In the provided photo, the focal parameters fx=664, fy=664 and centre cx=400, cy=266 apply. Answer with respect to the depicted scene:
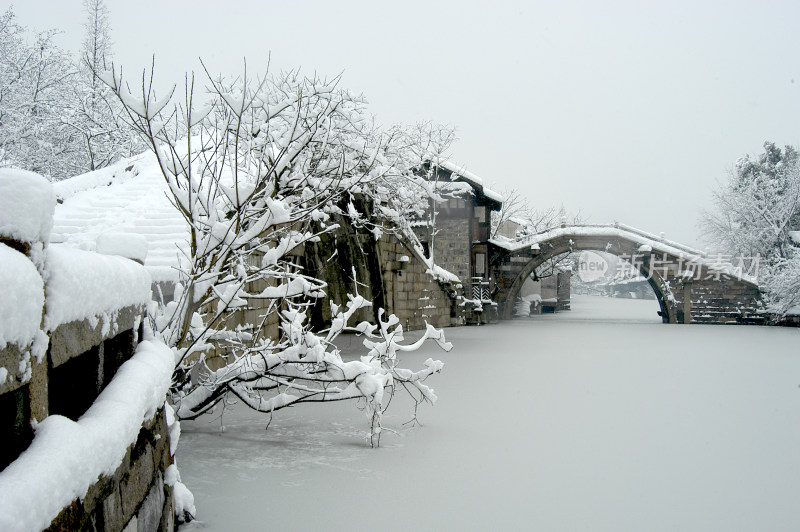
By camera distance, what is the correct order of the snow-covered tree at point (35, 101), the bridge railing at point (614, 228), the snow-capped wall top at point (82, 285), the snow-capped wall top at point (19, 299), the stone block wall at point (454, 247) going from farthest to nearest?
the bridge railing at point (614, 228), the stone block wall at point (454, 247), the snow-covered tree at point (35, 101), the snow-capped wall top at point (82, 285), the snow-capped wall top at point (19, 299)

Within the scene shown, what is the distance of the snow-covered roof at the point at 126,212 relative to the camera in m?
7.25

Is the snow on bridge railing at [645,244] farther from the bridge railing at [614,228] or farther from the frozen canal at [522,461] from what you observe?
the frozen canal at [522,461]

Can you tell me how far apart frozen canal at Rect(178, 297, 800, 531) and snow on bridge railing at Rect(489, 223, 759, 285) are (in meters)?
15.6

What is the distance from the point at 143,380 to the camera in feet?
7.14

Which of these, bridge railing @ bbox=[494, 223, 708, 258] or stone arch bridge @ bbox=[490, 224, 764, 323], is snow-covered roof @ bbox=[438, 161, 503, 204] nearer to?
stone arch bridge @ bbox=[490, 224, 764, 323]

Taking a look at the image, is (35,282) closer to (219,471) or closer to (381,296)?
(219,471)

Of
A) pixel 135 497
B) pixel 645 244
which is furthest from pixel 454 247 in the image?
pixel 135 497

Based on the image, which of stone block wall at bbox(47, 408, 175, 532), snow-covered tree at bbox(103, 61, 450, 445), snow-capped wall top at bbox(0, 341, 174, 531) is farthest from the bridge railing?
snow-capped wall top at bbox(0, 341, 174, 531)

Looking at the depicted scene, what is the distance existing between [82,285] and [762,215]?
108 ft

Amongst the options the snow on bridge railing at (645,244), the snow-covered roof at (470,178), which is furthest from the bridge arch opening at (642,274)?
the snow-covered roof at (470,178)

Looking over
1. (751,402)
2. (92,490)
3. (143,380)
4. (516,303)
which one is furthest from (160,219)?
(516,303)

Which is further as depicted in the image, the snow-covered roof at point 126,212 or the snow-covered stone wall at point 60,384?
the snow-covered roof at point 126,212

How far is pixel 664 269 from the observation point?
24922mm

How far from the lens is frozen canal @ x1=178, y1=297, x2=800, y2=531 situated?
404 cm
